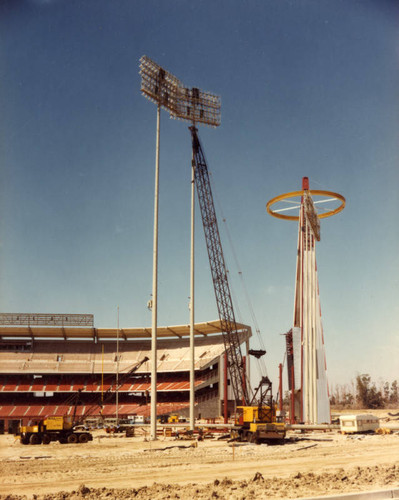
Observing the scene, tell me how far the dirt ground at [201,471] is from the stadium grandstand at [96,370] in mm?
42077

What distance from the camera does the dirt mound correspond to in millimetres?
15703

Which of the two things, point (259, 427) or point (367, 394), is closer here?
point (259, 427)

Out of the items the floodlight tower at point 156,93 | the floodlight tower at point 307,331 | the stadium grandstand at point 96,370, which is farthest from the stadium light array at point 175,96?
the stadium grandstand at point 96,370

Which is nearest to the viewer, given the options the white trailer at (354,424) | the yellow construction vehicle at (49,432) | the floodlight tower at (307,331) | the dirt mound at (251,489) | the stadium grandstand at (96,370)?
the dirt mound at (251,489)

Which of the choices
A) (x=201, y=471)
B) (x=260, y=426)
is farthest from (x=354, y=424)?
(x=201, y=471)

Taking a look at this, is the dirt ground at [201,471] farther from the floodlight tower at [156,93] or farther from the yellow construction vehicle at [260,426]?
the floodlight tower at [156,93]

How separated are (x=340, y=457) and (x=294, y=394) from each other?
33.5 meters

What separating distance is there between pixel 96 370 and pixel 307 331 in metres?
40.9

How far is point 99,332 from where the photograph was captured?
294ft

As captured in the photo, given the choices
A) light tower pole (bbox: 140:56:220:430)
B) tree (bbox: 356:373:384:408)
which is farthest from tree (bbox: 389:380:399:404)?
light tower pole (bbox: 140:56:220:430)

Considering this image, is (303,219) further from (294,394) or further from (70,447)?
(70,447)

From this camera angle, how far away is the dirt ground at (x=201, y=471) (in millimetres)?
16359

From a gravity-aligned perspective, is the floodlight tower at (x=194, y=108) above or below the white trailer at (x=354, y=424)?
above

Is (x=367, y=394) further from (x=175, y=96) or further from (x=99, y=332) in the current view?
(x=175, y=96)
